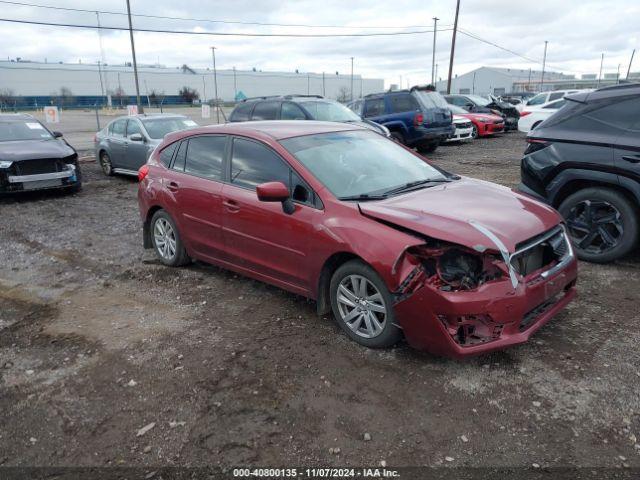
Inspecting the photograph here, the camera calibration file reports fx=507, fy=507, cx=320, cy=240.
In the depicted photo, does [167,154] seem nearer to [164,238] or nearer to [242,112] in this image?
[164,238]

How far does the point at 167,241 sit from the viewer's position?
18.4 feet

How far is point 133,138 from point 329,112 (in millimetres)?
4329

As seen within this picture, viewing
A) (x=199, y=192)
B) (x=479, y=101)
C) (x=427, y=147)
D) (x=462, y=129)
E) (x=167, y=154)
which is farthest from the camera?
(x=479, y=101)

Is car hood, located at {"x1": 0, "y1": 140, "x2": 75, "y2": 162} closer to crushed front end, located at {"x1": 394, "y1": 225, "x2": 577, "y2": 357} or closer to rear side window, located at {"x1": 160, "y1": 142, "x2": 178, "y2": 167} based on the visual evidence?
rear side window, located at {"x1": 160, "y1": 142, "x2": 178, "y2": 167}

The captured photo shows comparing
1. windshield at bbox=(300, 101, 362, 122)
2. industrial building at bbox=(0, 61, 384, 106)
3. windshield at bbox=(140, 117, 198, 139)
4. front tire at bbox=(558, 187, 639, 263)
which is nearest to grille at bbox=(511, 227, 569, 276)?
front tire at bbox=(558, 187, 639, 263)

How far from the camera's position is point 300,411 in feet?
10.1

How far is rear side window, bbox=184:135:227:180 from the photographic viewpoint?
4.83m

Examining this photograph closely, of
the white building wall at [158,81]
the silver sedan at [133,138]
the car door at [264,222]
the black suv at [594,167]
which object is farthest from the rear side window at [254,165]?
the white building wall at [158,81]

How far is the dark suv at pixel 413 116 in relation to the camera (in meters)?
13.7

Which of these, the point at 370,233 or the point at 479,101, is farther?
the point at 479,101

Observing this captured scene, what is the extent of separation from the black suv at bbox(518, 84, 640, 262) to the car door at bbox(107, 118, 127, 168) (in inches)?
357

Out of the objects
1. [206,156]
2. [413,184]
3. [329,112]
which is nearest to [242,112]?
[329,112]

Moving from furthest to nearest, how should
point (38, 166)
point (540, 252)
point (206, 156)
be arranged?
point (38, 166) < point (206, 156) < point (540, 252)

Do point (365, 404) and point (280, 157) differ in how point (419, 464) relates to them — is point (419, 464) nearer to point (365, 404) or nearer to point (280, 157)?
point (365, 404)
